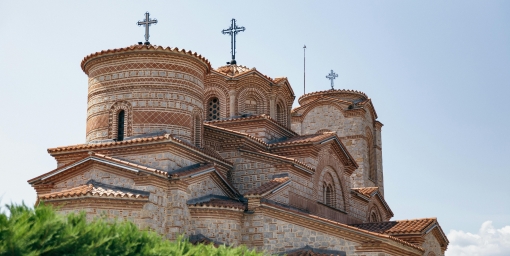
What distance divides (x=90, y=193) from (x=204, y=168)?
2.93m

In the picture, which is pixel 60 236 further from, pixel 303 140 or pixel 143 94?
pixel 303 140

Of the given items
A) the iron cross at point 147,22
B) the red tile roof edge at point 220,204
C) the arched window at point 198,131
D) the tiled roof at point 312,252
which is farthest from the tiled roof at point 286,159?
the iron cross at point 147,22

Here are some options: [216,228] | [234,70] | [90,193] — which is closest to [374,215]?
[234,70]

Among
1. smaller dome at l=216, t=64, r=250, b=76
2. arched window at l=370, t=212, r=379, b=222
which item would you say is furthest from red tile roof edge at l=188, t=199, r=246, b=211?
arched window at l=370, t=212, r=379, b=222

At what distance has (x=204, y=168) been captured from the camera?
16.2m

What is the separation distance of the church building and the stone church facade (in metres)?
0.03

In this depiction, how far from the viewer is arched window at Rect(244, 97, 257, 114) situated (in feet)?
70.4

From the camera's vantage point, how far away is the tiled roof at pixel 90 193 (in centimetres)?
1448

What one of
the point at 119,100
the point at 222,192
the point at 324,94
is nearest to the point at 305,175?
the point at 222,192

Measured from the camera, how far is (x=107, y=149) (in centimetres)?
1647

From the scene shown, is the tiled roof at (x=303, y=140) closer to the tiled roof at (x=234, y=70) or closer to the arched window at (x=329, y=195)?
the arched window at (x=329, y=195)

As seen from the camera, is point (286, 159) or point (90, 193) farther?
point (286, 159)

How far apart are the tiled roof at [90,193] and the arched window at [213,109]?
6.80 m

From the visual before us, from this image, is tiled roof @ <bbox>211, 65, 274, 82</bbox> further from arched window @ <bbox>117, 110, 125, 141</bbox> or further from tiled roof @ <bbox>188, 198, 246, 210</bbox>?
tiled roof @ <bbox>188, 198, 246, 210</bbox>
